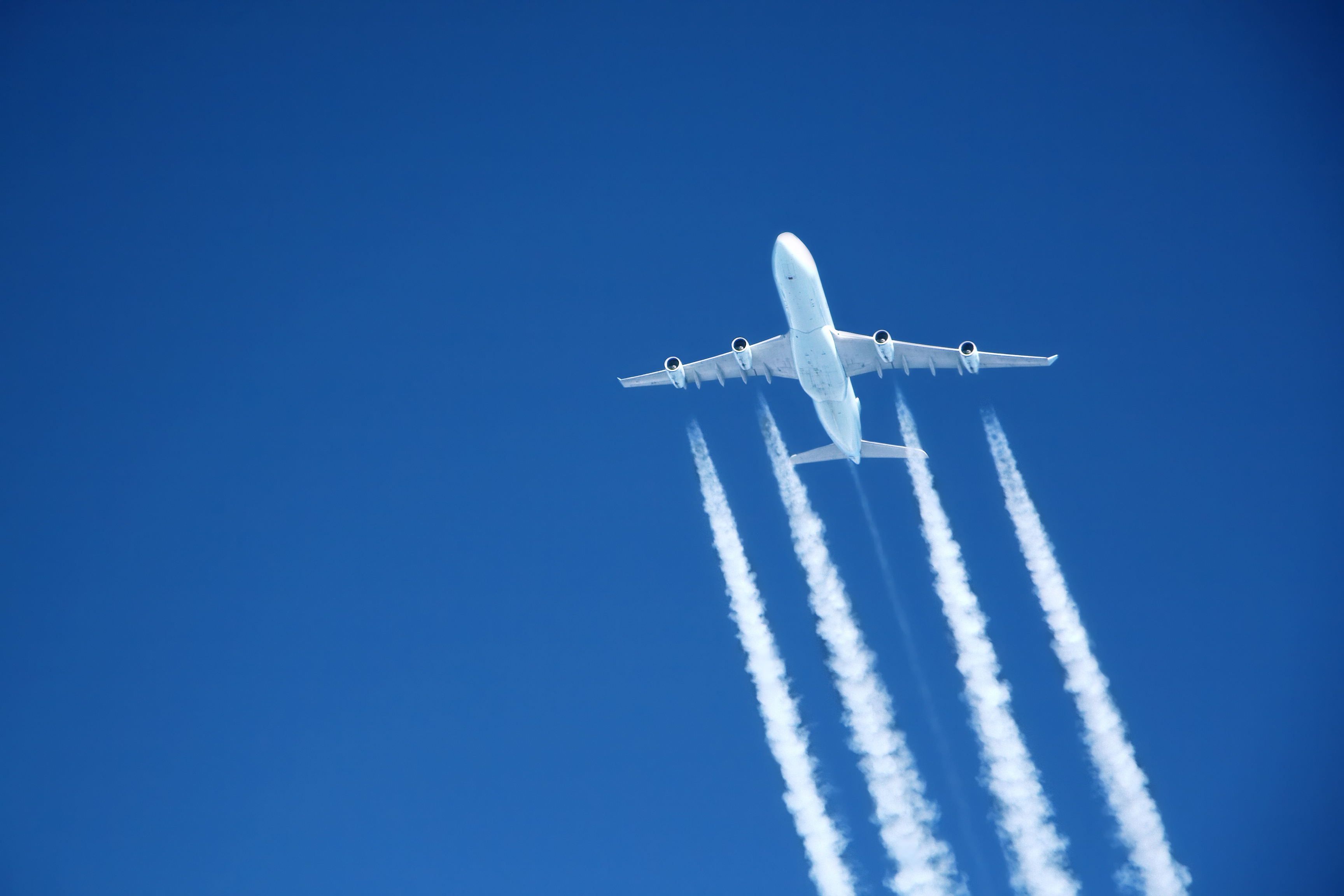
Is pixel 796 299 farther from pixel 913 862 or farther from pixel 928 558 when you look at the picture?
pixel 913 862

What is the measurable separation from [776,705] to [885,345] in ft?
63.1

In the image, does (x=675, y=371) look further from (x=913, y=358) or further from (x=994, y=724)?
(x=994, y=724)

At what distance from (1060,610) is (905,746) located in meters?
10.2

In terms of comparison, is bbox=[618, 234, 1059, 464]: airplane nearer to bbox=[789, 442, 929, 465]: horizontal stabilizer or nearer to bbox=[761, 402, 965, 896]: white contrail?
bbox=[789, 442, 929, 465]: horizontal stabilizer

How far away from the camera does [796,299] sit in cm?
4275

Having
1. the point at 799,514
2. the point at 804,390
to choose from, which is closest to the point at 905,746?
the point at 799,514

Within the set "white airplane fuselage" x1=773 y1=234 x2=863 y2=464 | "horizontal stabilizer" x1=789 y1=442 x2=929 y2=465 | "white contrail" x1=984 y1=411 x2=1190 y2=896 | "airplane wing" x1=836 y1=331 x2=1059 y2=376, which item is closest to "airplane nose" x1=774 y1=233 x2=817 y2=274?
"white airplane fuselage" x1=773 y1=234 x2=863 y2=464

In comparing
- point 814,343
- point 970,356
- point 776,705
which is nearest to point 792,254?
point 814,343

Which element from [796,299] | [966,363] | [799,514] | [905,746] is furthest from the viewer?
[799,514]

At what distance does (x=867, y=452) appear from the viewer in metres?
51.0

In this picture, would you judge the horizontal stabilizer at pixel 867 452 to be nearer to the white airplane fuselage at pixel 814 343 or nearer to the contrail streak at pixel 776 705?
the white airplane fuselage at pixel 814 343

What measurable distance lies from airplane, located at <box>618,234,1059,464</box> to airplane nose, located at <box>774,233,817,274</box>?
0.04 metres

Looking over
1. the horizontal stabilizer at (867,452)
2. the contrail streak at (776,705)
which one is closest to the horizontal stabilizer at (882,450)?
the horizontal stabilizer at (867,452)

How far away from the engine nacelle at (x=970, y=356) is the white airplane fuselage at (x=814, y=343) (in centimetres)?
518
